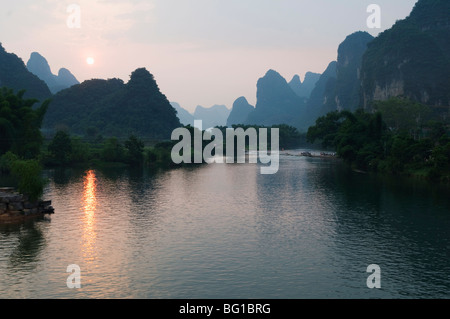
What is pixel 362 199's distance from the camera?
5822 centimetres

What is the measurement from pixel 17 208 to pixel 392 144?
245 feet

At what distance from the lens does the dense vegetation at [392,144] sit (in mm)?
78938

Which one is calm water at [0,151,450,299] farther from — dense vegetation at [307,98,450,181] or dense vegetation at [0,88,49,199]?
dense vegetation at [0,88,49,199]

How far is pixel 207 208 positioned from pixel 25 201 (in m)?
20.9

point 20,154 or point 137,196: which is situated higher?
point 20,154

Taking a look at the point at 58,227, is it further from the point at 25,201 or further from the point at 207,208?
the point at 207,208

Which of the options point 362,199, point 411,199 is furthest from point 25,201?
point 411,199

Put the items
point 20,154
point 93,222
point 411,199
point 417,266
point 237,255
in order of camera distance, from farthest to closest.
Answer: point 20,154
point 411,199
point 93,222
point 237,255
point 417,266

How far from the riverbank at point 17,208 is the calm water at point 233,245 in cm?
302

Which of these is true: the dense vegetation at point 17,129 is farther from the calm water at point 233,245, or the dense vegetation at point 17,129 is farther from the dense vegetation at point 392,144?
the dense vegetation at point 392,144

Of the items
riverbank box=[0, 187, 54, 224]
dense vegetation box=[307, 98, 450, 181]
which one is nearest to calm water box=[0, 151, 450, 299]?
riverbank box=[0, 187, 54, 224]

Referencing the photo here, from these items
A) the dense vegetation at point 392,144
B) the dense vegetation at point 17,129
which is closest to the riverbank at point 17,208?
the dense vegetation at point 17,129

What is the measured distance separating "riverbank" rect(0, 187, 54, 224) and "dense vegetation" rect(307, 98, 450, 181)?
65435mm

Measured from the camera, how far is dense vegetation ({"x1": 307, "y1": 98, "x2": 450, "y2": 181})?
7894cm
